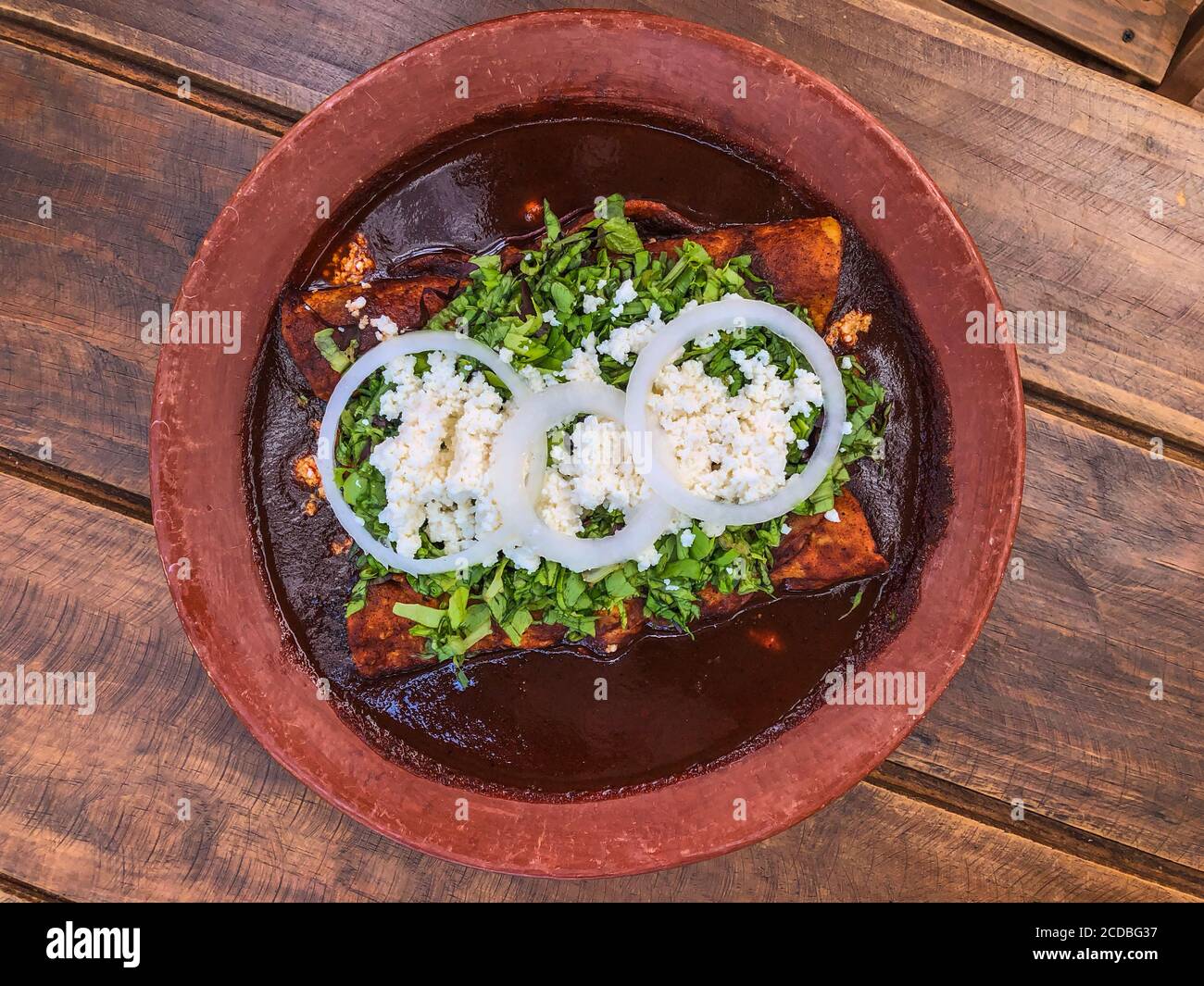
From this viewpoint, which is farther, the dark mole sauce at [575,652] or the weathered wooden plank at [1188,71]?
the weathered wooden plank at [1188,71]

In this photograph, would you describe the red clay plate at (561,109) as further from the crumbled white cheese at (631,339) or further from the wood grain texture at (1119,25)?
the wood grain texture at (1119,25)

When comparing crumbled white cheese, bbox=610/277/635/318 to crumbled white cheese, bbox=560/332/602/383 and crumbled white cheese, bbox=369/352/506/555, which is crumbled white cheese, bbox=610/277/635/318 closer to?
crumbled white cheese, bbox=560/332/602/383
